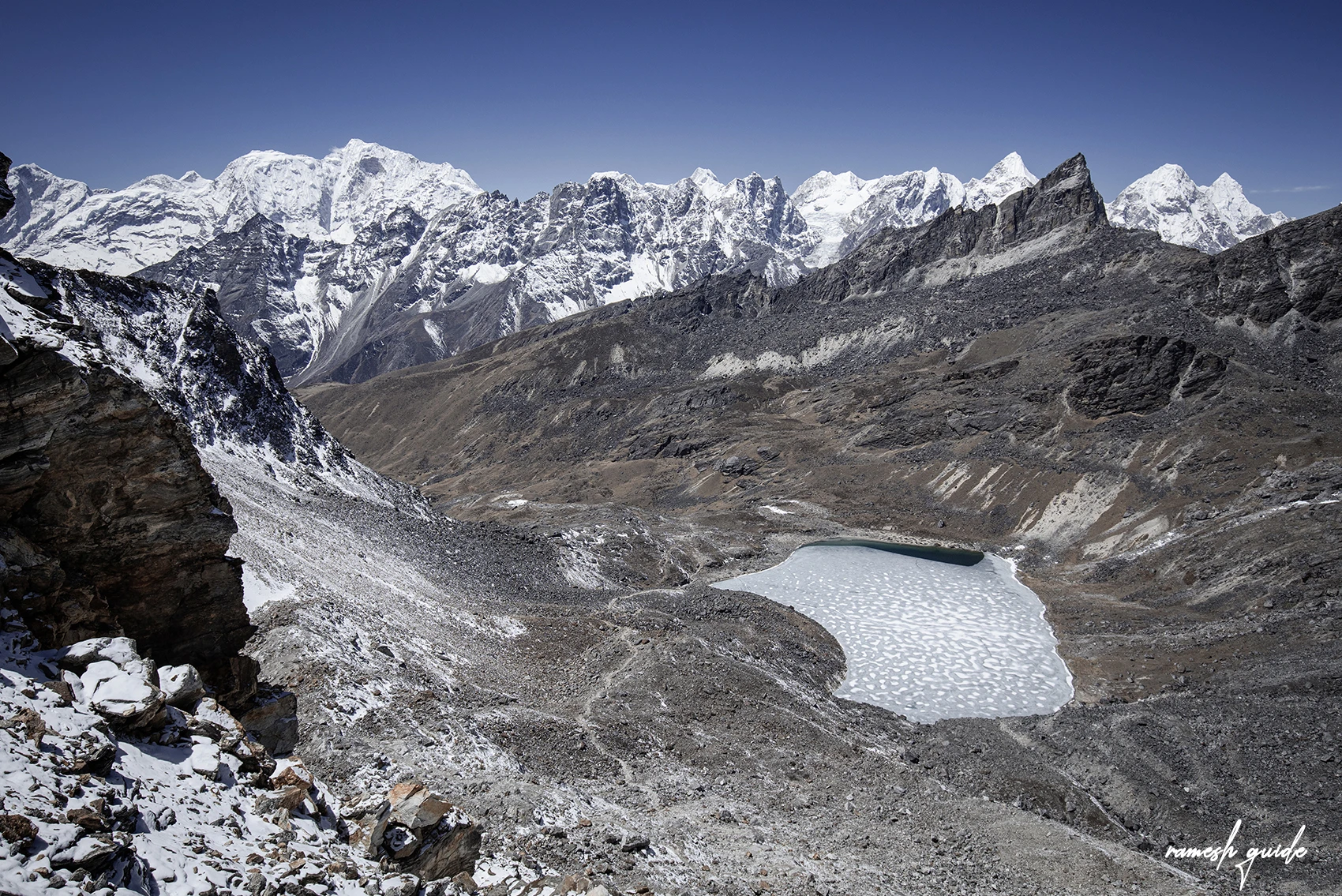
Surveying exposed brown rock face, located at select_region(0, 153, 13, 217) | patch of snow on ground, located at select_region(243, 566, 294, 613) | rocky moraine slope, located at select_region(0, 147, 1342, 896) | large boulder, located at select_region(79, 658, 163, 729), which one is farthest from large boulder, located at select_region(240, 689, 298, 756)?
patch of snow on ground, located at select_region(243, 566, 294, 613)

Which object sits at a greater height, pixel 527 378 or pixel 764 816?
pixel 527 378

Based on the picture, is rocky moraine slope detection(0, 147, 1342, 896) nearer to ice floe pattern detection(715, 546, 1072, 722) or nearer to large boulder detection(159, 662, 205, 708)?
large boulder detection(159, 662, 205, 708)

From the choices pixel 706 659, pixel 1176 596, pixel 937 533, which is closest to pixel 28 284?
pixel 706 659

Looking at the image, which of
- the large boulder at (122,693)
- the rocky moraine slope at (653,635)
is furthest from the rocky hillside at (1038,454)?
the large boulder at (122,693)

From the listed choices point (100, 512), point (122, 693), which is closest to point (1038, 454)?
point (100, 512)

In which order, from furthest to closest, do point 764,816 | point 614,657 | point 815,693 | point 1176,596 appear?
point 1176,596, point 815,693, point 614,657, point 764,816

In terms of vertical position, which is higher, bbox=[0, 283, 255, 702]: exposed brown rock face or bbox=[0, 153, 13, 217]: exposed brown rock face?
bbox=[0, 153, 13, 217]: exposed brown rock face

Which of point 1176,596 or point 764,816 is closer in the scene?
point 764,816

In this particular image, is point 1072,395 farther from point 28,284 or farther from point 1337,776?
point 28,284
